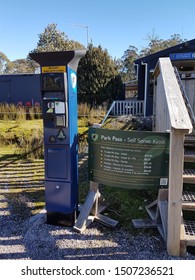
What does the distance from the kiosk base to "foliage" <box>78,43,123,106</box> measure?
1071cm

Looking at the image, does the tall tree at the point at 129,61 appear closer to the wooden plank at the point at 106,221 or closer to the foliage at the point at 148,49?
the foliage at the point at 148,49

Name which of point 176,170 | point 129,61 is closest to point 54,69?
point 176,170

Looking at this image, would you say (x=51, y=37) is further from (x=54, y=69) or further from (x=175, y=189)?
(x=175, y=189)

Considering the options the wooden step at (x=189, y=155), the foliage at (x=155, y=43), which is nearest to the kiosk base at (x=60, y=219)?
the wooden step at (x=189, y=155)

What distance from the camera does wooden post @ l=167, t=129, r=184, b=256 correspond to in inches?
82.7

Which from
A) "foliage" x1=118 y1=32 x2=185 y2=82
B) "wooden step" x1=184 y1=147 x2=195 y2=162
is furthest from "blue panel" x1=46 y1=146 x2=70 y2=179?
"foliage" x1=118 y1=32 x2=185 y2=82

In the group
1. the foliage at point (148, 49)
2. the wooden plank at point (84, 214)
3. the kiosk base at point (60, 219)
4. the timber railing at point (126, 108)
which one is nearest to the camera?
the wooden plank at point (84, 214)

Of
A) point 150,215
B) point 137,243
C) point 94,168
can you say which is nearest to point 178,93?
point 94,168

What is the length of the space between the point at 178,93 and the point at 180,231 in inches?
57.3

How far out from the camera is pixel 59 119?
2650 mm

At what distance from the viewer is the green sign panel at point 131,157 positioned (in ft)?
8.27

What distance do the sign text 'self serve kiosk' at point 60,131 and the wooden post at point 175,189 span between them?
1179 millimetres

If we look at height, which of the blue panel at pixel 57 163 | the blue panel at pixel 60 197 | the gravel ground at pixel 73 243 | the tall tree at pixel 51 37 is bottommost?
the gravel ground at pixel 73 243
